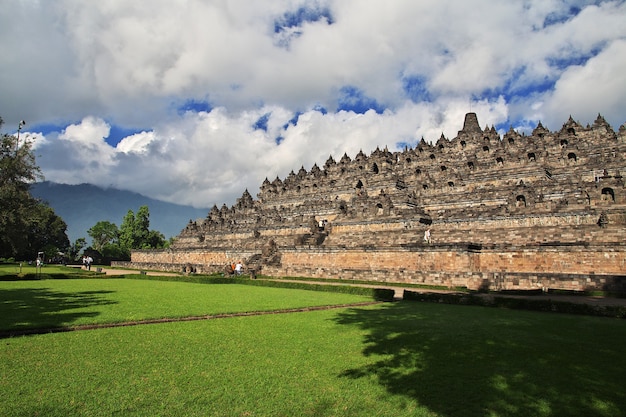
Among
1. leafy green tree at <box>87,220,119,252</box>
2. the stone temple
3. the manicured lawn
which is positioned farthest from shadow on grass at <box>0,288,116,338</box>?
leafy green tree at <box>87,220,119,252</box>

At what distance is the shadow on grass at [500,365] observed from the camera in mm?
6066

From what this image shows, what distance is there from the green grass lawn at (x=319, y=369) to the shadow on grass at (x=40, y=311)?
23cm

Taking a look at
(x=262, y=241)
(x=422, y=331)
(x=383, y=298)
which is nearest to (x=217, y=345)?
(x=422, y=331)

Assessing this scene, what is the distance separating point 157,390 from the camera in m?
6.40

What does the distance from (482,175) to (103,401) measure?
135 feet

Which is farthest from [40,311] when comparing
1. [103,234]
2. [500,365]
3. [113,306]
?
[103,234]

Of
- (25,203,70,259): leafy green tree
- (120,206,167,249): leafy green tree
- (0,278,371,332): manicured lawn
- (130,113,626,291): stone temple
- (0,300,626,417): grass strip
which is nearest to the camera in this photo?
(0,300,626,417): grass strip

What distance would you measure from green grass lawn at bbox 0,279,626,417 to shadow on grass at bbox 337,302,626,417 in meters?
0.03

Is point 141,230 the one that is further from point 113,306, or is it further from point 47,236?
point 113,306

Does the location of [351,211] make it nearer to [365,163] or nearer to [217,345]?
[365,163]

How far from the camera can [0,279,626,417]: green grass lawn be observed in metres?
5.91

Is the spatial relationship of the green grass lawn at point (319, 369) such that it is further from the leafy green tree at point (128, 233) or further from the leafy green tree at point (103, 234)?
the leafy green tree at point (103, 234)

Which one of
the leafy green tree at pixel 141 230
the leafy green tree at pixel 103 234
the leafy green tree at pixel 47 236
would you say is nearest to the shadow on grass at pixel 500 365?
the leafy green tree at pixel 47 236

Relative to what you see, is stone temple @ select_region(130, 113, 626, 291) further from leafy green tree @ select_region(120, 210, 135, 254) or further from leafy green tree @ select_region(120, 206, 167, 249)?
leafy green tree @ select_region(120, 206, 167, 249)
